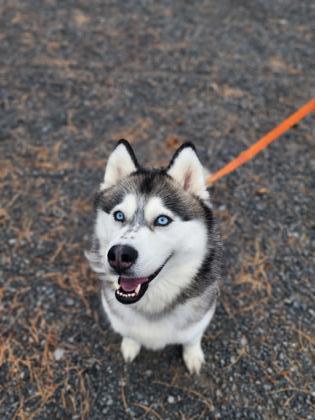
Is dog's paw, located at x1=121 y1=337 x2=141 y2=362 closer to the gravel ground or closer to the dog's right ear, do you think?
the gravel ground

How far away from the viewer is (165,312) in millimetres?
2865

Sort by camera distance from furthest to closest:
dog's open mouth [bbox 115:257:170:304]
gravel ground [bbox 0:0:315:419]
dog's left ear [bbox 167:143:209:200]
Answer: gravel ground [bbox 0:0:315:419]
dog's left ear [bbox 167:143:209:200]
dog's open mouth [bbox 115:257:170:304]

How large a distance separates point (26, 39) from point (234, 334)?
241 inches

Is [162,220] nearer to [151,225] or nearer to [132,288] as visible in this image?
[151,225]

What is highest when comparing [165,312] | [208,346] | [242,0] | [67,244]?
[242,0]

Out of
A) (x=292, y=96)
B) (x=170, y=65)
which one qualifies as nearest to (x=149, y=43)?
(x=170, y=65)

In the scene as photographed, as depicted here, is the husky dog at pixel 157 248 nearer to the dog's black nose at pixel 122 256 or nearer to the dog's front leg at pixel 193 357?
the dog's black nose at pixel 122 256

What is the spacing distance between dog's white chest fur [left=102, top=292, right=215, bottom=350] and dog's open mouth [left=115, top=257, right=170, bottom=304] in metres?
0.42

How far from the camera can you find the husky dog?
239 centimetres

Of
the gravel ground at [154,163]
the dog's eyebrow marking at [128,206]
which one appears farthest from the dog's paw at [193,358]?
the dog's eyebrow marking at [128,206]

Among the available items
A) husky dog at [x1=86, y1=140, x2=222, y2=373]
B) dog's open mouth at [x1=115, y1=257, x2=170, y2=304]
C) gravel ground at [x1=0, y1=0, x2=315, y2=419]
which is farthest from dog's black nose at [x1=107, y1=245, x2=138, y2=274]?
gravel ground at [x1=0, y1=0, x2=315, y2=419]

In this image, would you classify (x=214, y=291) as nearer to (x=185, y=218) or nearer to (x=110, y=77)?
(x=185, y=218)

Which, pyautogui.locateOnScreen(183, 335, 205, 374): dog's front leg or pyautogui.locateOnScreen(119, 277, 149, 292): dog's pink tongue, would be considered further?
pyautogui.locateOnScreen(183, 335, 205, 374): dog's front leg

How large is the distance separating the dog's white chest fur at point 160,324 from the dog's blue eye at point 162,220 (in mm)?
725
